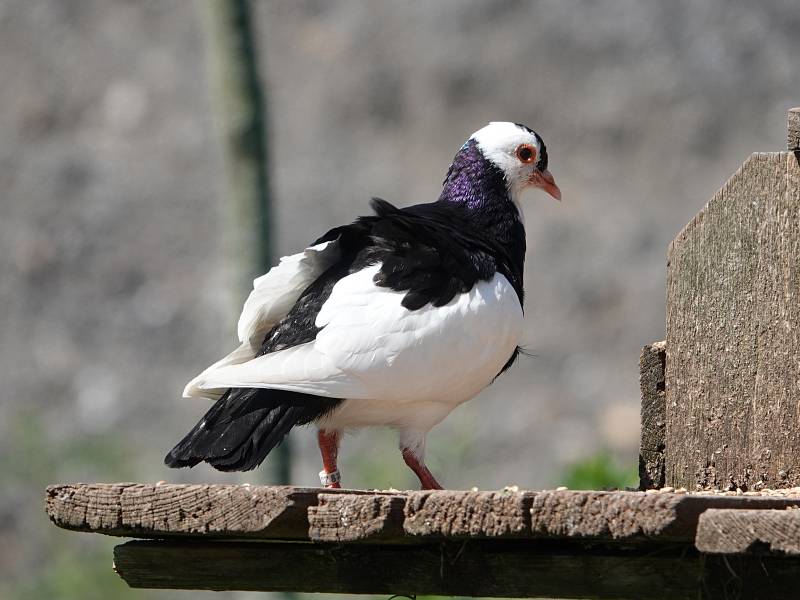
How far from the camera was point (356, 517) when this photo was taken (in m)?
3.09

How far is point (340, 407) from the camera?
4.52 m

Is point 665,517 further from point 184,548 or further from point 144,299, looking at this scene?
point 144,299

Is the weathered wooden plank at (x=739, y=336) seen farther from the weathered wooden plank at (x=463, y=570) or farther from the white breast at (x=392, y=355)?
the weathered wooden plank at (x=463, y=570)

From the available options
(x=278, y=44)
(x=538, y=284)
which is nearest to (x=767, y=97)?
(x=538, y=284)

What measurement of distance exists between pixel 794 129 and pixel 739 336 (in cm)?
65

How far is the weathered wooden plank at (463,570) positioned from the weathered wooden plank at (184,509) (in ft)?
0.71

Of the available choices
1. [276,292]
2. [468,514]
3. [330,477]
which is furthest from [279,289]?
[468,514]

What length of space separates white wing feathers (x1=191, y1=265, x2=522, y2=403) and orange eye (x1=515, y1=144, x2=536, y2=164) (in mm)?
1009

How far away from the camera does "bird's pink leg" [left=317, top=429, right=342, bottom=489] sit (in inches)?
190

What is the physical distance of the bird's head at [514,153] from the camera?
5.50 m

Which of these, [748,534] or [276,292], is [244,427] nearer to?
[276,292]

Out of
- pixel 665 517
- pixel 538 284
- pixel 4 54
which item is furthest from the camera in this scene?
pixel 4 54

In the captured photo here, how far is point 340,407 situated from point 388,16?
9464 mm

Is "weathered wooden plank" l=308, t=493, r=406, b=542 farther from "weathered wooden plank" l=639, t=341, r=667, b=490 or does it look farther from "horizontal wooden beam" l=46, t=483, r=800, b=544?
"weathered wooden plank" l=639, t=341, r=667, b=490
